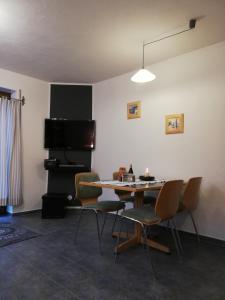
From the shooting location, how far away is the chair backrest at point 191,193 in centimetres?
263

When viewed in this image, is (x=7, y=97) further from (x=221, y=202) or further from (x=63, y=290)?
(x=221, y=202)

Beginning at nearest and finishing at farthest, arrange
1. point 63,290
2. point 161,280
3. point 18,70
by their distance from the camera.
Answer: point 63,290
point 161,280
point 18,70

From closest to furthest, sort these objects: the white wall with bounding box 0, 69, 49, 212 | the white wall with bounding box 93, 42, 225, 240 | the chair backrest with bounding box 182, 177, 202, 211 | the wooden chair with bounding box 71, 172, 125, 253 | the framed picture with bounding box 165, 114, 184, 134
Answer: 1. the chair backrest with bounding box 182, 177, 202, 211
2. the wooden chair with bounding box 71, 172, 125, 253
3. the white wall with bounding box 93, 42, 225, 240
4. the framed picture with bounding box 165, 114, 184, 134
5. the white wall with bounding box 0, 69, 49, 212

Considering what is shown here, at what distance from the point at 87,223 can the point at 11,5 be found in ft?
9.77

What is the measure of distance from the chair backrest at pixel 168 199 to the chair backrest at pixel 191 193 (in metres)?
0.30

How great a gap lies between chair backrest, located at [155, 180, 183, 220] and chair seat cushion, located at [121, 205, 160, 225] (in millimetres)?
72

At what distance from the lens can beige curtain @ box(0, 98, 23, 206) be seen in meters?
3.97

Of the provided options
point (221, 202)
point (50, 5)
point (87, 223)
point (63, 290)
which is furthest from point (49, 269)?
point (50, 5)

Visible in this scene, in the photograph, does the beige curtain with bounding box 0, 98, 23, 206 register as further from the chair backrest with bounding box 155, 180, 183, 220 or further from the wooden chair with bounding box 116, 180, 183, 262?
the chair backrest with bounding box 155, 180, 183, 220

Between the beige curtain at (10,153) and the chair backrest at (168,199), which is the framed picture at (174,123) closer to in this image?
the chair backrest at (168,199)

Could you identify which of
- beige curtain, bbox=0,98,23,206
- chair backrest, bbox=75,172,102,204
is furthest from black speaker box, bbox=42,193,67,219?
chair backrest, bbox=75,172,102,204

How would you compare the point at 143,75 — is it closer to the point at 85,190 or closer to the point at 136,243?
the point at 85,190

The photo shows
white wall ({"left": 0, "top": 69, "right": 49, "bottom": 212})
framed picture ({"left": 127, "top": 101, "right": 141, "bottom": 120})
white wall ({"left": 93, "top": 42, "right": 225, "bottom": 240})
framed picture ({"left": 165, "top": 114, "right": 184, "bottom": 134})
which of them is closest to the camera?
white wall ({"left": 93, "top": 42, "right": 225, "bottom": 240})

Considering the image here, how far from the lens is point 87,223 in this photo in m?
3.66
